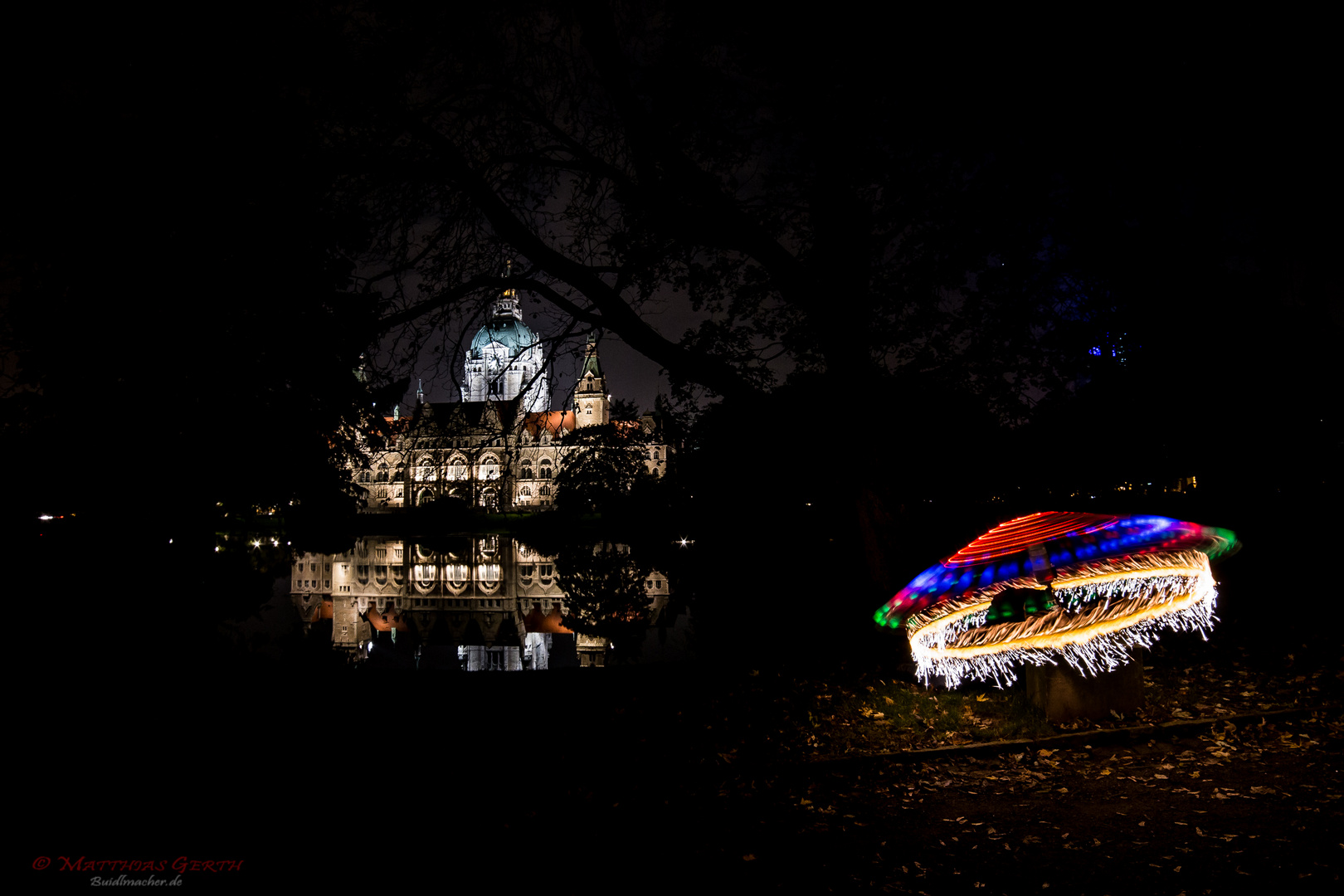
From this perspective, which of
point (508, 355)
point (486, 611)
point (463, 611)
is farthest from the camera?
point (463, 611)

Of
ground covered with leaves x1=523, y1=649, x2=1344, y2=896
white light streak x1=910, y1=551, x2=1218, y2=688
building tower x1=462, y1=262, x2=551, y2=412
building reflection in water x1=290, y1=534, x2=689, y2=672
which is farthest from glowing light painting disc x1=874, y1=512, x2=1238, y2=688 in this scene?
building reflection in water x1=290, y1=534, x2=689, y2=672

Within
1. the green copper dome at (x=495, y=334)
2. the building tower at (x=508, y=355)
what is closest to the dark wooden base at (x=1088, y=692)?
the building tower at (x=508, y=355)

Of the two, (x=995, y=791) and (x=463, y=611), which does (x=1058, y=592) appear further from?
(x=463, y=611)

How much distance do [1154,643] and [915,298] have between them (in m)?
4.32

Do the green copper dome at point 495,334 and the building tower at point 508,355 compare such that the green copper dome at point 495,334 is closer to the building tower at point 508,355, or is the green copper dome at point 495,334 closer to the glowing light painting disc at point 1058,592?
the building tower at point 508,355

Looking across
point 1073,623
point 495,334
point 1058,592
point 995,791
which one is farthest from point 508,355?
point 995,791

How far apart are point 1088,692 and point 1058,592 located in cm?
100

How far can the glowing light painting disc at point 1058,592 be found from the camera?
15.1 feet

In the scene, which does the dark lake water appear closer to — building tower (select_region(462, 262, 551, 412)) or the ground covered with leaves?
building tower (select_region(462, 262, 551, 412))

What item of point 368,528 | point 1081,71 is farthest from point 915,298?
point 368,528

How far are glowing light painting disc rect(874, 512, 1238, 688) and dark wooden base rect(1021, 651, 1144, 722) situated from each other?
0.42 ft

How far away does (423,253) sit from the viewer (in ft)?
23.3

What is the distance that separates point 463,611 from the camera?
25.7 m

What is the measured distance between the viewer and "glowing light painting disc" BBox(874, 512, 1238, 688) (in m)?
4.61
